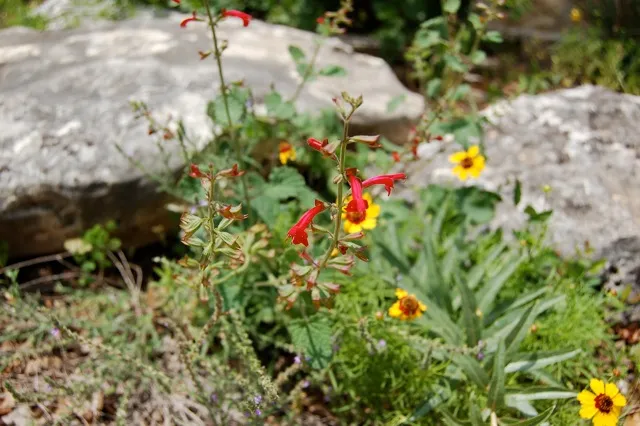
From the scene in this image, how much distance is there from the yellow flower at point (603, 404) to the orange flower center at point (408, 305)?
606mm

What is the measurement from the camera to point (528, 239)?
100 inches

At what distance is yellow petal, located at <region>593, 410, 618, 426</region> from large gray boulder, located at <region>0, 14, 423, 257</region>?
6.32 ft

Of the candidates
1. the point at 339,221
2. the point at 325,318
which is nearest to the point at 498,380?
the point at 325,318

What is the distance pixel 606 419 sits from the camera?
1.81 m

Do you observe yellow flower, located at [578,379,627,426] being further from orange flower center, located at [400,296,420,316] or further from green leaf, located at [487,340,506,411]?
orange flower center, located at [400,296,420,316]

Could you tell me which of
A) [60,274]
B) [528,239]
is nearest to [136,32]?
[60,274]

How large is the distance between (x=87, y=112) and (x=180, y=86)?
0.50m

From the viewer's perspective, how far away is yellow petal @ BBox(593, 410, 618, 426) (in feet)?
5.92

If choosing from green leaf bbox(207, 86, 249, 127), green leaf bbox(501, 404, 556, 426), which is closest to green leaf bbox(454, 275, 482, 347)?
green leaf bbox(501, 404, 556, 426)

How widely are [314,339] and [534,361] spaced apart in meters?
0.87

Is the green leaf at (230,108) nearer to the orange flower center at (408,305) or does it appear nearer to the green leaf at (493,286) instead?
the orange flower center at (408,305)

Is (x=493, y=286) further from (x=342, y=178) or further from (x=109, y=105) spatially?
(x=109, y=105)

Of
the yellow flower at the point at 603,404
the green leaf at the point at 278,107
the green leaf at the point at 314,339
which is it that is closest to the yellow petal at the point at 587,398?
the yellow flower at the point at 603,404

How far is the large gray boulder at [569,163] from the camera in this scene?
2775 millimetres
